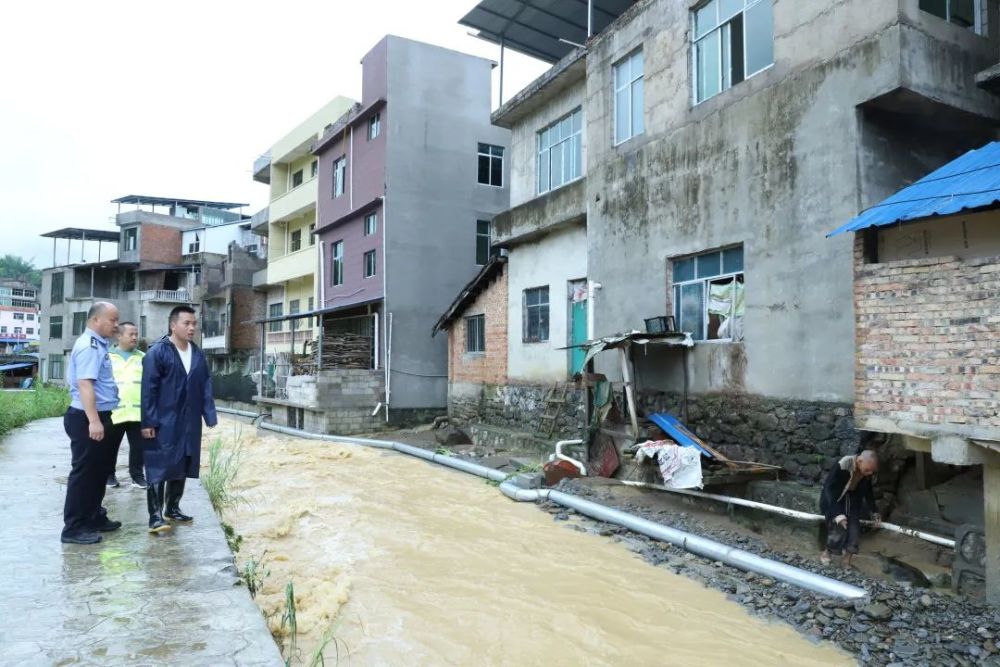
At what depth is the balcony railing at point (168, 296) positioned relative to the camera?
123 feet

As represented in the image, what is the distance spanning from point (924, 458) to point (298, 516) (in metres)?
7.69

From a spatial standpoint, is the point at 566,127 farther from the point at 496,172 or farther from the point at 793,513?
the point at 793,513

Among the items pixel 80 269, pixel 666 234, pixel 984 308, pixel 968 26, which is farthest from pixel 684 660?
pixel 80 269

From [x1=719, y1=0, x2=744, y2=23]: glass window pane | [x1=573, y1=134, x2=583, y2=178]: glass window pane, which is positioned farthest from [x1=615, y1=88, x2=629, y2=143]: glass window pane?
[x1=719, y1=0, x2=744, y2=23]: glass window pane

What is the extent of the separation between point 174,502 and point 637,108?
31.0 feet

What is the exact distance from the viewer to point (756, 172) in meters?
9.02

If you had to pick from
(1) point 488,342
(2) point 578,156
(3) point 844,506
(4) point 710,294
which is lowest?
(3) point 844,506

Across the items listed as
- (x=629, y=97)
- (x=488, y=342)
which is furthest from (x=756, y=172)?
(x=488, y=342)

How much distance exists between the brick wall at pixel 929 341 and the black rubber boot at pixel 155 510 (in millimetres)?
6382

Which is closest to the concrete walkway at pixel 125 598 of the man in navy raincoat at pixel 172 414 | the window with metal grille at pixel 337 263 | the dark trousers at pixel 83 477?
the dark trousers at pixel 83 477

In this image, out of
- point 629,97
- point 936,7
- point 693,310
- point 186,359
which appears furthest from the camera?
point 629,97

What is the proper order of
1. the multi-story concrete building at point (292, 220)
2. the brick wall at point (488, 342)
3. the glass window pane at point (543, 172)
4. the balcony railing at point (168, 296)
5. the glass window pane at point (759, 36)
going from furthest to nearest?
the balcony railing at point (168, 296) → the multi-story concrete building at point (292, 220) → the brick wall at point (488, 342) → the glass window pane at point (543, 172) → the glass window pane at point (759, 36)

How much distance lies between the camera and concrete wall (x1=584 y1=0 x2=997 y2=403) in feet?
25.5

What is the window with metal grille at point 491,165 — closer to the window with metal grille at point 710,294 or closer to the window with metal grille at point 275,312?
the window with metal grille at point 710,294
